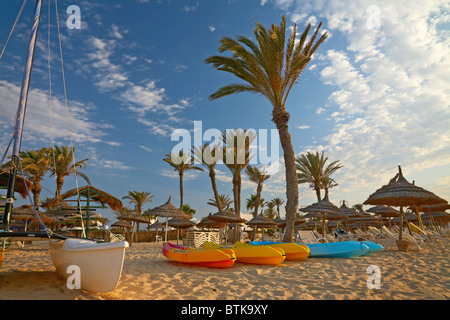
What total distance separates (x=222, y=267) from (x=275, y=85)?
8.30 metres

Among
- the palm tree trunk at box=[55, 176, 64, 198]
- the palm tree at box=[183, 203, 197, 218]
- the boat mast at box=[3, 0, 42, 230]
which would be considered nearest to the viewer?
the boat mast at box=[3, 0, 42, 230]

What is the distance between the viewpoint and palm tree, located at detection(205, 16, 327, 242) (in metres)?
11.3

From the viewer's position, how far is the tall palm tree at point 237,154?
75.0 feet

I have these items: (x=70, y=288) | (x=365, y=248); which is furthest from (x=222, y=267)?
(x=365, y=248)

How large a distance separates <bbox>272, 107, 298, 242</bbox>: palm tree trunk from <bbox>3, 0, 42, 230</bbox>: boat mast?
29.5ft

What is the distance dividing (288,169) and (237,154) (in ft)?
39.2

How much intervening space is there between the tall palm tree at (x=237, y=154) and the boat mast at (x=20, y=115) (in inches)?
692

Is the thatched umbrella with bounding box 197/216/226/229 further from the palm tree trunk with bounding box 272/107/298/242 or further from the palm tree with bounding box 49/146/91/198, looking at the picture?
the palm tree with bounding box 49/146/91/198

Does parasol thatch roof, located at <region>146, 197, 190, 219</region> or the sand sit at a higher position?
parasol thatch roof, located at <region>146, 197, 190, 219</region>

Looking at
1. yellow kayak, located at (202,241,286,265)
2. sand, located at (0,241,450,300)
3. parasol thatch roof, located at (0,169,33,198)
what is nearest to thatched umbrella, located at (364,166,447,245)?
sand, located at (0,241,450,300)

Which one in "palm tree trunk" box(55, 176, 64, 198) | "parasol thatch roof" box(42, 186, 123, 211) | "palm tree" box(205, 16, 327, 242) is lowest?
"parasol thatch roof" box(42, 186, 123, 211)
